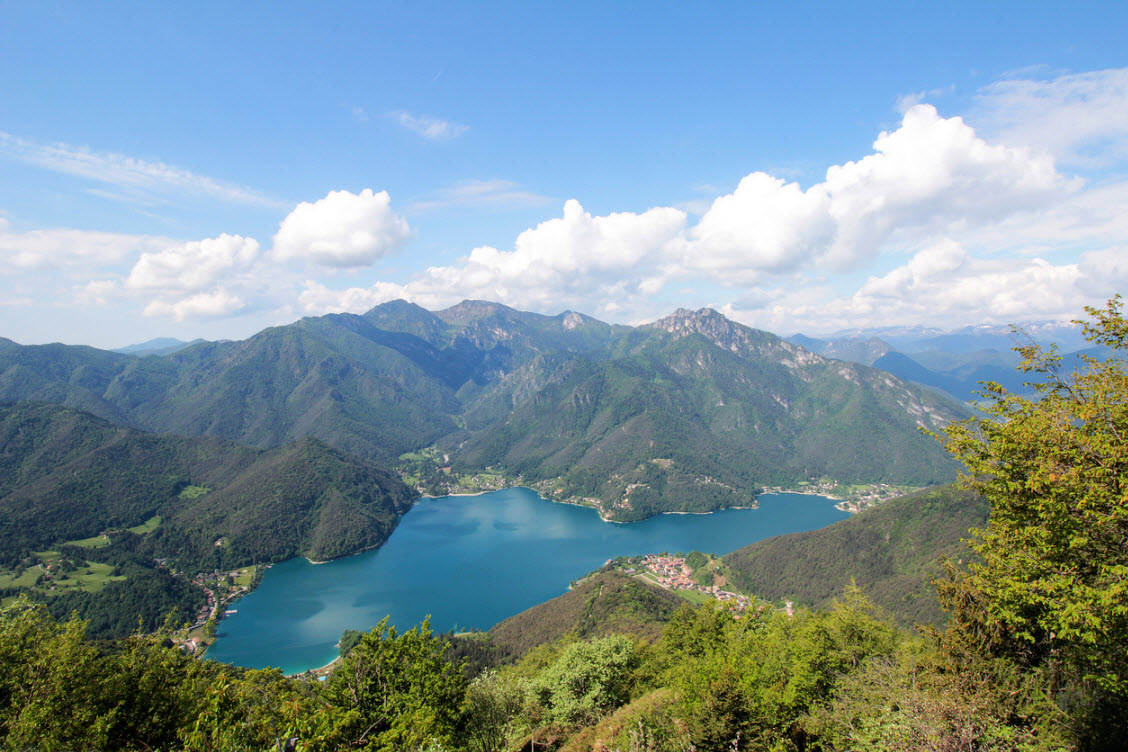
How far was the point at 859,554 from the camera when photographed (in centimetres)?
9556

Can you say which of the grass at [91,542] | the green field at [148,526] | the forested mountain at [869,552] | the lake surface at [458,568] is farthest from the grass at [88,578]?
the forested mountain at [869,552]

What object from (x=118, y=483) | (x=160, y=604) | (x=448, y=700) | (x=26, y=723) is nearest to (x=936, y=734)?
(x=448, y=700)

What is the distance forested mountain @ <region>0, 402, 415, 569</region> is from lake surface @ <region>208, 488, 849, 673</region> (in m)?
10.8

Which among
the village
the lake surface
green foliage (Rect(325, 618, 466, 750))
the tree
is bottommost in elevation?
the lake surface

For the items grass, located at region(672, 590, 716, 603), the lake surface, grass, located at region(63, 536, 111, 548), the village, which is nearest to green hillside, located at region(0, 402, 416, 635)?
grass, located at region(63, 536, 111, 548)

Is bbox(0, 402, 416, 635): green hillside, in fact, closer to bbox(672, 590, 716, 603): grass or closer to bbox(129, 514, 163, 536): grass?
bbox(129, 514, 163, 536): grass

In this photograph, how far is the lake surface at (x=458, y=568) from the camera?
8438 centimetres

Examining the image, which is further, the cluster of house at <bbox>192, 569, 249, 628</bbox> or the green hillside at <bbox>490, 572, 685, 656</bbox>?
the cluster of house at <bbox>192, 569, 249, 628</bbox>

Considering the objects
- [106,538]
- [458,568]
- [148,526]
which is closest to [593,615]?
[458,568]

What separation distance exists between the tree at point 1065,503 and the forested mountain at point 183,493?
462 feet

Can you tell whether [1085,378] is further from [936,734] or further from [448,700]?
[448,700]

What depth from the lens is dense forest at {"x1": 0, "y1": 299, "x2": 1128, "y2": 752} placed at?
942 centimetres

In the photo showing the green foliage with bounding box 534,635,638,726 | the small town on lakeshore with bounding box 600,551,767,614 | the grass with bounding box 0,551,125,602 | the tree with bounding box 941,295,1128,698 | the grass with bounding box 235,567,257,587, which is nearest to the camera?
the tree with bounding box 941,295,1128,698

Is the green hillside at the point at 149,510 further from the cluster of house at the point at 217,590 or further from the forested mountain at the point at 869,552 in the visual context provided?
the forested mountain at the point at 869,552
